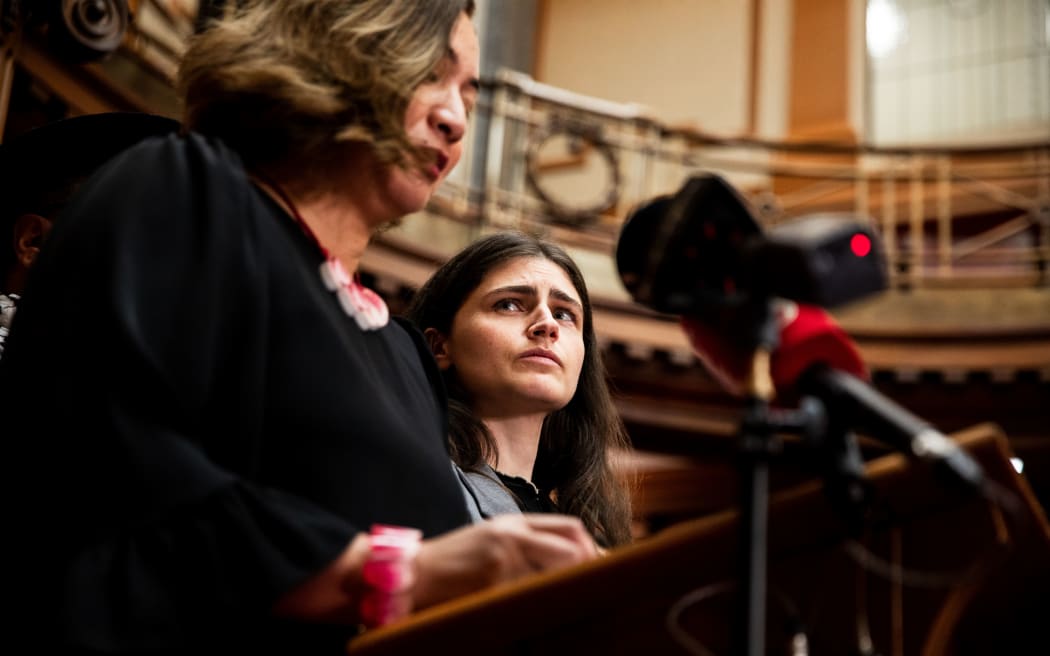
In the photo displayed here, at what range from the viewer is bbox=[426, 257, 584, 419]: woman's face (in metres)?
2.18

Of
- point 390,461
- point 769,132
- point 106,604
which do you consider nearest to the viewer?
point 106,604

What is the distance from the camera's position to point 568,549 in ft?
3.47

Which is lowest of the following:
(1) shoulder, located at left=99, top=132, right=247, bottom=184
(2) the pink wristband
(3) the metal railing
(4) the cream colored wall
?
(2) the pink wristband

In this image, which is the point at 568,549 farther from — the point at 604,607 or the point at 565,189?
the point at 565,189

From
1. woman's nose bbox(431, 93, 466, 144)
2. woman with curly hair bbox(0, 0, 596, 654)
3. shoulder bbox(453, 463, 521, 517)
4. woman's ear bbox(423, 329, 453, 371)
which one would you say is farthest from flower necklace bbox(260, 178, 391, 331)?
woman's ear bbox(423, 329, 453, 371)

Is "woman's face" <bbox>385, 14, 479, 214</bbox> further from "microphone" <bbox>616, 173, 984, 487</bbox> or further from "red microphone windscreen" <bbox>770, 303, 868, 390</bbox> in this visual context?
"red microphone windscreen" <bbox>770, 303, 868, 390</bbox>

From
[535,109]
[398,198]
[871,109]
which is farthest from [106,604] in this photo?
[871,109]

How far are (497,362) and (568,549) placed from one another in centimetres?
115

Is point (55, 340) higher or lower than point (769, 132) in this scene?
lower

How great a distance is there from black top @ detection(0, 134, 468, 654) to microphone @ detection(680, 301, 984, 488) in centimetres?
33

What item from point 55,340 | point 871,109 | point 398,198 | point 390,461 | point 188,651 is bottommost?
point 188,651

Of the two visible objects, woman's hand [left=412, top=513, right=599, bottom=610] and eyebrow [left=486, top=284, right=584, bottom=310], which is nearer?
woman's hand [left=412, top=513, right=599, bottom=610]

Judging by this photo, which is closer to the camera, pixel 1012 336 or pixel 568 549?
pixel 568 549

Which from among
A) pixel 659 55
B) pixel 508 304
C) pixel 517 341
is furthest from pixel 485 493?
pixel 659 55
